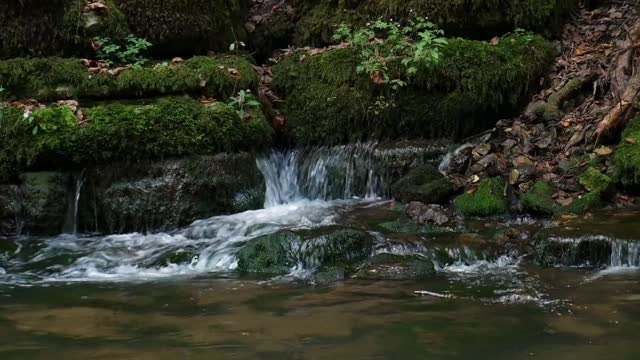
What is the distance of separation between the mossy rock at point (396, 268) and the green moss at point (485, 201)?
1608mm

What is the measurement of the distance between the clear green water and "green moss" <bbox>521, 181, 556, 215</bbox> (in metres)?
1.66

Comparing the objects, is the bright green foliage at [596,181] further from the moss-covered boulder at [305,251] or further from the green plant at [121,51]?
the green plant at [121,51]

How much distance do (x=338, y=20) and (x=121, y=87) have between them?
11.5 feet

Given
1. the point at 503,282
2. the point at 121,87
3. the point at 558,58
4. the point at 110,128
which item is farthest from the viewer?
the point at 558,58

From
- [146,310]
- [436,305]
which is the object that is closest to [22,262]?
[146,310]

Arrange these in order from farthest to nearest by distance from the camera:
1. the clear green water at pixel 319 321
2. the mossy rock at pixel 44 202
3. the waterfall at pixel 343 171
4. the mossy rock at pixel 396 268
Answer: the waterfall at pixel 343 171
the mossy rock at pixel 44 202
the mossy rock at pixel 396 268
the clear green water at pixel 319 321

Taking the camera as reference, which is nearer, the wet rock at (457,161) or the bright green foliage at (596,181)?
the bright green foliage at (596,181)

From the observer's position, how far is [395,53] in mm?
8102

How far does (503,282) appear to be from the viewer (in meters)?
4.53

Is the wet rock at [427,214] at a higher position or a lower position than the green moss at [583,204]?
lower

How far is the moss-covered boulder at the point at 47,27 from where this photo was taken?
7.92 m

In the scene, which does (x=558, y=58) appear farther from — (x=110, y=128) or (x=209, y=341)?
(x=209, y=341)

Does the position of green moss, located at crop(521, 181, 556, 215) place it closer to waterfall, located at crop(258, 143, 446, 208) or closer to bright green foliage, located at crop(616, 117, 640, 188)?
bright green foliage, located at crop(616, 117, 640, 188)

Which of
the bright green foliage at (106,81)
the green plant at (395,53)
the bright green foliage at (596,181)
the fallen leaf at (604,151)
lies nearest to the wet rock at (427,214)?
the bright green foliage at (596,181)
